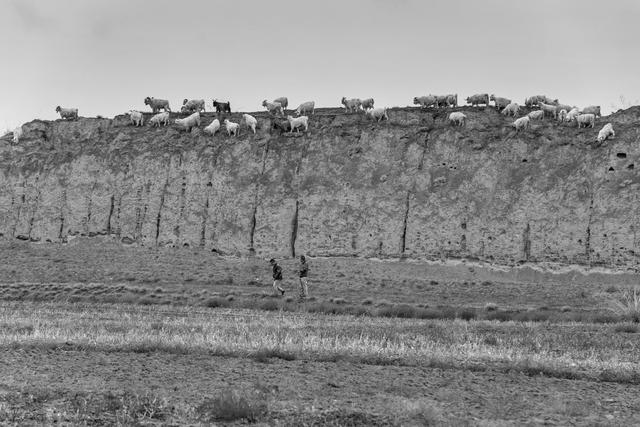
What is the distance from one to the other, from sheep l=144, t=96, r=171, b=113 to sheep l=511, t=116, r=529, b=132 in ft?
91.0

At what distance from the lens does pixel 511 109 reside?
176ft

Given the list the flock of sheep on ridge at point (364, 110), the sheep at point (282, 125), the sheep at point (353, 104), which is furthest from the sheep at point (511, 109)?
the sheep at point (282, 125)

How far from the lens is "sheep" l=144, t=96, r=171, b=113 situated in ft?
205

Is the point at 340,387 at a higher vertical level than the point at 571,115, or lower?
lower

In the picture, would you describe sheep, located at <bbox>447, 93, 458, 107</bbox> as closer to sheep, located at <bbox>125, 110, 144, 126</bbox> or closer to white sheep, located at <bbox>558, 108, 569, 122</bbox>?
white sheep, located at <bbox>558, 108, 569, 122</bbox>

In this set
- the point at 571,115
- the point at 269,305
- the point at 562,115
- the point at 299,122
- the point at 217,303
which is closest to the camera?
the point at 269,305

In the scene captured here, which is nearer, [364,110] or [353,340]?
[353,340]

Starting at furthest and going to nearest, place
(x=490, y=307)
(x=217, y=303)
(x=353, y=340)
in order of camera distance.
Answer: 1. (x=490, y=307)
2. (x=217, y=303)
3. (x=353, y=340)

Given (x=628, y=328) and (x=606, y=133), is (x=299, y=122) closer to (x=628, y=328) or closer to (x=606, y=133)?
(x=606, y=133)

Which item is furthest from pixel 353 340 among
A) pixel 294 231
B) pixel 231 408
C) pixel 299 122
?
pixel 299 122

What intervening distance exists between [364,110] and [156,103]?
16953mm

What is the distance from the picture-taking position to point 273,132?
5597 centimetres

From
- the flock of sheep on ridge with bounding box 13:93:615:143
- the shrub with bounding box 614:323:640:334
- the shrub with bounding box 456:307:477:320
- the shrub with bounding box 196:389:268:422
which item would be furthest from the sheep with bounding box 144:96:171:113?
the shrub with bounding box 196:389:268:422

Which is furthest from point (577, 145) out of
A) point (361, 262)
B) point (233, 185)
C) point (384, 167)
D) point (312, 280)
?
point (233, 185)
